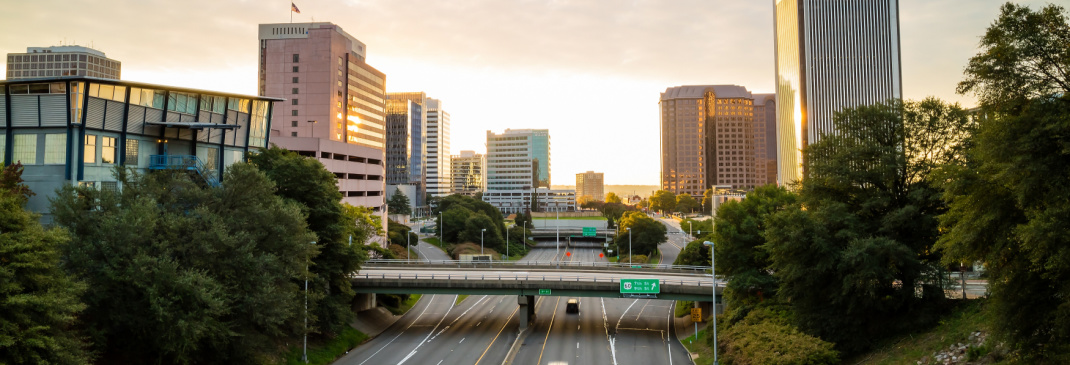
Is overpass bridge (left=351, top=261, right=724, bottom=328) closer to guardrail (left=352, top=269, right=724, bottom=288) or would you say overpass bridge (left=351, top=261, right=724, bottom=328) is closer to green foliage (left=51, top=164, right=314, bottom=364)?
guardrail (left=352, top=269, right=724, bottom=288)

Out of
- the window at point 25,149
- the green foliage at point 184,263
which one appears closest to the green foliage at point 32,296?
the green foliage at point 184,263

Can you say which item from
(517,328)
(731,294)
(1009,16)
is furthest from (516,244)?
(1009,16)

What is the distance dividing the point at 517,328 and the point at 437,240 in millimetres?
73422

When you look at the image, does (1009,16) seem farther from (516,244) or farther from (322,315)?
(516,244)

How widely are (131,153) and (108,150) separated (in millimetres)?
1495

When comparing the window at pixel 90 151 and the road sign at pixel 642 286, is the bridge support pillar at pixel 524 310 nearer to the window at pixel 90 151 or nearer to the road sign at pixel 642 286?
the road sign at pixel 642 286

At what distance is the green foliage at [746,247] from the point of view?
45.1 metres

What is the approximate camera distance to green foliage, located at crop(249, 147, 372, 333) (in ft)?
149

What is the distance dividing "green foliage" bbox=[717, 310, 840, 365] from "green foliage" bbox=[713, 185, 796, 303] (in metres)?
3.43

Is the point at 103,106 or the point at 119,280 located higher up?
the point at 103,106

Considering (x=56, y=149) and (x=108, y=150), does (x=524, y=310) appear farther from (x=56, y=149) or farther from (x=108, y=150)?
(x=56, y=149)

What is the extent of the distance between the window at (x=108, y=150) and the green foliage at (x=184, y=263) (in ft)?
25.8

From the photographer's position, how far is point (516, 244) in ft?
431

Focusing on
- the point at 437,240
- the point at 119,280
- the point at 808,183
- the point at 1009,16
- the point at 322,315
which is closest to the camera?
the point at 1009,16
